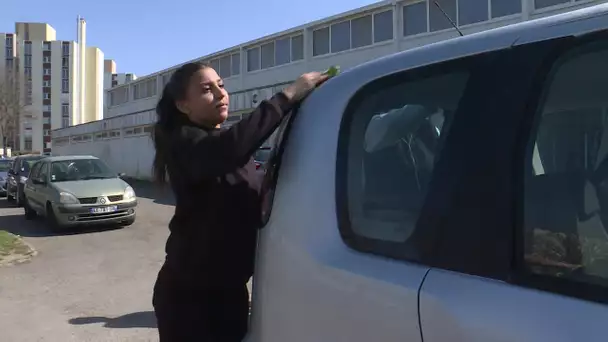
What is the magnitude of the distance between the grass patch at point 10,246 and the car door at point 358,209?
852 cm

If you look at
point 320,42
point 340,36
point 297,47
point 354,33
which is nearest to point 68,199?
point 354,33

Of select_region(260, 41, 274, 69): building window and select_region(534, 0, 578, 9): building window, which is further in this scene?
select_region(260, 41, 274, 69): building window

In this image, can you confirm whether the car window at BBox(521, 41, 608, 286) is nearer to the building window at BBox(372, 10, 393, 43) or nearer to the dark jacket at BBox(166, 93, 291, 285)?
the dark jacket at BBox(166, 93, 291, 285)

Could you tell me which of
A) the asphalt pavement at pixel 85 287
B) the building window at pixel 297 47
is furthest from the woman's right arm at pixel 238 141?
the building window at pixel 297 47

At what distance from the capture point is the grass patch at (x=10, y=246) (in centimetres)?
925

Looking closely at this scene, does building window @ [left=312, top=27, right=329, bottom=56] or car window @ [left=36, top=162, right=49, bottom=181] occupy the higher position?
building window @ [left=312, top=27, right=329, bottom=56]

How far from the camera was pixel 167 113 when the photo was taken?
219 centimetres

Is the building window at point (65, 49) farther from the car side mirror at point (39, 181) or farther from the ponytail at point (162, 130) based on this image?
the ponytail at point (162, 130)

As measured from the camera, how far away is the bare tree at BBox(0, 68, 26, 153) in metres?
69.6

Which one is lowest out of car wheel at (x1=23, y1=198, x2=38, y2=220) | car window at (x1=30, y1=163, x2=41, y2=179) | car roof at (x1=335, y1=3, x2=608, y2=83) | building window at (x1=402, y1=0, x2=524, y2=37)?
car wheel at (x1=23, y1=198, x2=38, y2=220)

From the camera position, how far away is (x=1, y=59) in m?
96.3

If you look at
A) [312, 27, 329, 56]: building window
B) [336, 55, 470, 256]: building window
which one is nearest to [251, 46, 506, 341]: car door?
[336, 55, 470, 256]: building window

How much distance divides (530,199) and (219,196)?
3.45ft

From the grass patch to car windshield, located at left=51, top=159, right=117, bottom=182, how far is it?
82.1 inches
